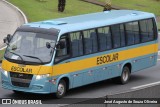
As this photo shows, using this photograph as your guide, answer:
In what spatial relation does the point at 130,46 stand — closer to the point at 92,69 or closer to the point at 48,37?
the point at 92,69

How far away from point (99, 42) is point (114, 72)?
1.57 metres

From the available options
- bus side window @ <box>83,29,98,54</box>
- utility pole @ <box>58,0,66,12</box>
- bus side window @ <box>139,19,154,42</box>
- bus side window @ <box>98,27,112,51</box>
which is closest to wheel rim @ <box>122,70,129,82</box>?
bus side window @ <box>98,27,112,51</box>

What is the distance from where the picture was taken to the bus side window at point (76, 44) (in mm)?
20534

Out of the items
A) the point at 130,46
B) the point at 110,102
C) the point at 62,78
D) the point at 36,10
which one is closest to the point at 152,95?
the point at 110,102

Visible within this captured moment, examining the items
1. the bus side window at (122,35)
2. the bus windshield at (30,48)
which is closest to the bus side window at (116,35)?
the bus side window at (122,35)

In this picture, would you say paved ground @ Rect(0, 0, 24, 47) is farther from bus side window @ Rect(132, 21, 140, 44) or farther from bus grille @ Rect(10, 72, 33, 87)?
bus grille @ Rect(10, 72, 33, 87)

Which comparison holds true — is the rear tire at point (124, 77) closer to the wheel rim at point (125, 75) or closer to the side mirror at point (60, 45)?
the wheel rim at point (125, 75)

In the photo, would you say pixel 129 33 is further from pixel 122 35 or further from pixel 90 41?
pixel 90 41

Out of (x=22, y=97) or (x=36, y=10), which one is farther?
(x=36, y=10)

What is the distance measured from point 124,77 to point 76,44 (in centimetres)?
379

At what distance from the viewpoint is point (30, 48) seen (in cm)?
1978

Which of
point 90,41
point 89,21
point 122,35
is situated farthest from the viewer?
point 122,35

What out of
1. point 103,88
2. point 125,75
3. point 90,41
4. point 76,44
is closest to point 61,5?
point 125,75

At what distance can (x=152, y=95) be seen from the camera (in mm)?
15523
